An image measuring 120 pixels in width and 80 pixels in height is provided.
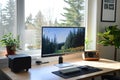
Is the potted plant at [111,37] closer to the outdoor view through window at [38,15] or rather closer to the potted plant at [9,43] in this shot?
the outdoor view through window at [38,15]

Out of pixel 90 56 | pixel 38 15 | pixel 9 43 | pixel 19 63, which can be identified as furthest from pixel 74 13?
pixel 19 63

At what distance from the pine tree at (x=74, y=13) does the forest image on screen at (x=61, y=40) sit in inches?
17.6

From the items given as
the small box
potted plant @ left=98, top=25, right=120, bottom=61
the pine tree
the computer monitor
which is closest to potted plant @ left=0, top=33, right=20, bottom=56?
the small box

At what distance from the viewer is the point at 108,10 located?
303 cm

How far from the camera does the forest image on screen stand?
2.12m

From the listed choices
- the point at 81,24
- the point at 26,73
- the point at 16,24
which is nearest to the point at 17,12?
the point at 16,24

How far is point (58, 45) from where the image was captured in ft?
7.29

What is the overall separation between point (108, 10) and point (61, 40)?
124cm

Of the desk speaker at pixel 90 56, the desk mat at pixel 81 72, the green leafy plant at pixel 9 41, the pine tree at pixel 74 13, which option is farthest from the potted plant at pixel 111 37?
the green leafy plant at pixel 9 41

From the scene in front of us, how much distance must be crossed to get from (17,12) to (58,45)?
704 mm

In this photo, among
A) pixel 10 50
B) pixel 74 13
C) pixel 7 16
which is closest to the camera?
pixel 10 50

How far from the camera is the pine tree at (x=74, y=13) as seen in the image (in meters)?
2.78

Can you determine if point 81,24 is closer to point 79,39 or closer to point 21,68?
point 79,39

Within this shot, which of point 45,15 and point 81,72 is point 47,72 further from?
point 45,15
